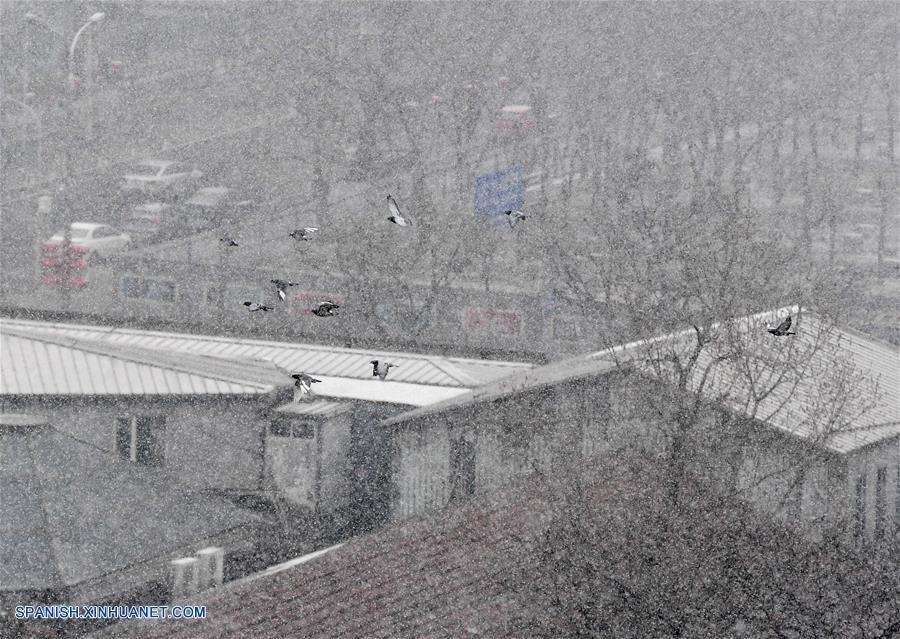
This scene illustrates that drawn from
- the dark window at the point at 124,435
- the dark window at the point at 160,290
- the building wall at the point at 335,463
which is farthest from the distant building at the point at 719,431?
the dark window at the point at 160,290

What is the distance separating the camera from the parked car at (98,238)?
54.3m

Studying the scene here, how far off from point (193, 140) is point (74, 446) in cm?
3820

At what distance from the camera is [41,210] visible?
174 ft

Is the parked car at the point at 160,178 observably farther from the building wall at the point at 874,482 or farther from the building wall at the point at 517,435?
the building wall at the point at 874,482

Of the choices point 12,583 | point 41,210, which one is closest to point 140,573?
point 12,583

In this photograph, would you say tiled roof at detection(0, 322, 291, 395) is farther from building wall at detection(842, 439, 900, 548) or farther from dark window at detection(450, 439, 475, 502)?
building wall at detection(842, 439, 900, 548)

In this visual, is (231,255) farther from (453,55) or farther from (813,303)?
(813,303)

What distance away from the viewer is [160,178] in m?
59.3

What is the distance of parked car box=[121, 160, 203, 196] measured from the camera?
58.8 m

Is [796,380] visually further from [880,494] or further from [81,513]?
[81,513]

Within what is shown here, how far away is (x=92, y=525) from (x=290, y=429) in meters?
7.28

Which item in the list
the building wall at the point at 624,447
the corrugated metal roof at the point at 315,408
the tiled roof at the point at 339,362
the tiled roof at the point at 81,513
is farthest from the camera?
the tiled roof at the point at 339,362

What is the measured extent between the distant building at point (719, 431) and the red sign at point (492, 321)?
51.3 ft

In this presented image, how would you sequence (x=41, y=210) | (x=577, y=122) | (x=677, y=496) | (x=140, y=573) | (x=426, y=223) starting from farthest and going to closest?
1. (x=577, y=122)
2. (x=41, y=210)
3. (x=426, y=223)
4. (x=140, y=573)
5. (x=677, y=496)
